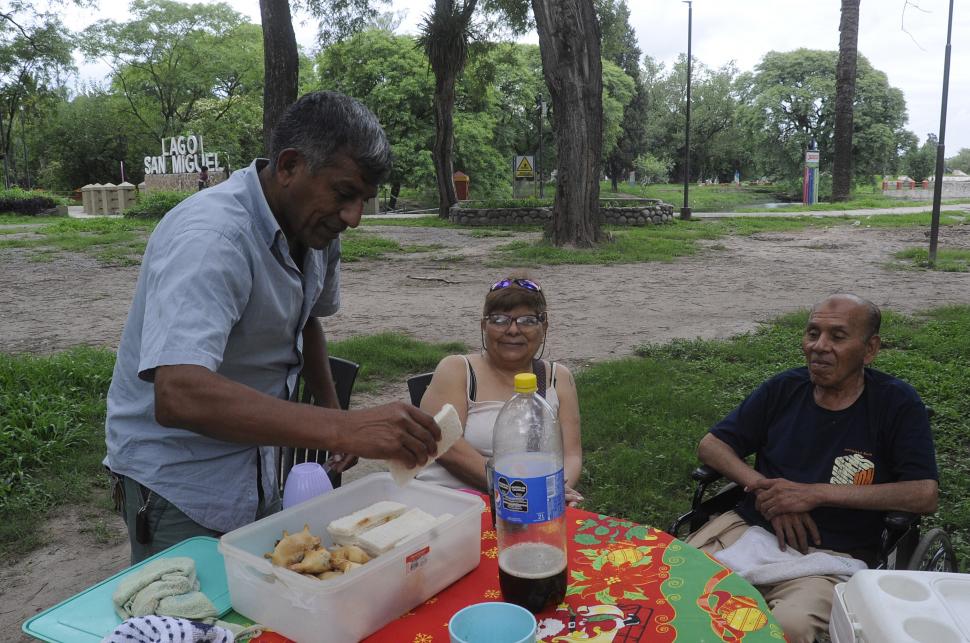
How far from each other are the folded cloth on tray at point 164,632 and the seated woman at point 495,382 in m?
1.46

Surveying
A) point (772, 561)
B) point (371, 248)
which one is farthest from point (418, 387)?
point (371, 248)

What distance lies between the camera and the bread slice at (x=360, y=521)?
158 centimetres

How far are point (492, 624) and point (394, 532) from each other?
1.01 feet

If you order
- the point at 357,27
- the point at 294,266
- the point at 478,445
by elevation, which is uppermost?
the point at 357,27

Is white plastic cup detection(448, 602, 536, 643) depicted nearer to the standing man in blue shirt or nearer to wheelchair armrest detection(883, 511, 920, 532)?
the standing man in blue shirt

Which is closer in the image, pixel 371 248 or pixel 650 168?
pixel 371 248

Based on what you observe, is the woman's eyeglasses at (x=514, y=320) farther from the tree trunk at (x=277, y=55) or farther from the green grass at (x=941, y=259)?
the green grass at (x=941, y=259)

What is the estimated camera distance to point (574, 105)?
1379cm

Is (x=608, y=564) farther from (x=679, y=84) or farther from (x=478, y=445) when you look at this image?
(x=679, y=84)

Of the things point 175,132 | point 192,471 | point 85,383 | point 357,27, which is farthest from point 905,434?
point 175,132

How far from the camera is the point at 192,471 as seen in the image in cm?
193

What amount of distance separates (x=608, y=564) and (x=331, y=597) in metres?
0.70

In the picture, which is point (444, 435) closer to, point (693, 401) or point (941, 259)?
point (693, 401)

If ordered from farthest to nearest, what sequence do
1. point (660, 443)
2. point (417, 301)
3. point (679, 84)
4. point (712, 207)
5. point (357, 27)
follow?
1. point (679, 84)
2. point (712, 207)
3. point (357, 27)
4. point (417, 301)
5. point (660, 443)
